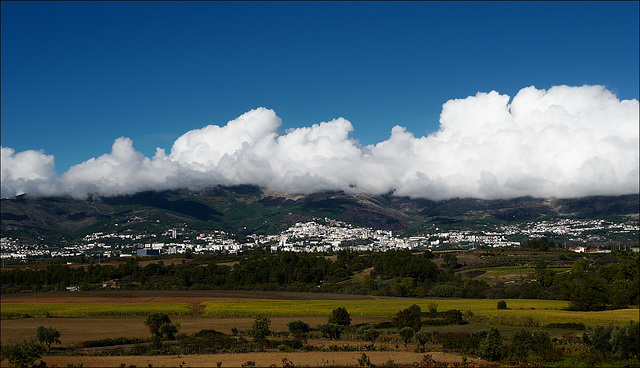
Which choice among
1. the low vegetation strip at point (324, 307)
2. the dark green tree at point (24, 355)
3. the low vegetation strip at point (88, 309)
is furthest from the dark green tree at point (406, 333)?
the low vegetation strip at point (88, 309)

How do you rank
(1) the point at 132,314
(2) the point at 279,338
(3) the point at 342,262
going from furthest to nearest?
(3) the point at 342,262 < (1) the point at 132,314 < (2) the point at 279,338

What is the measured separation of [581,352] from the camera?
5112 cm

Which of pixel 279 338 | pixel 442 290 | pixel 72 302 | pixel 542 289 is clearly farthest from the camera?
pixel 442 290

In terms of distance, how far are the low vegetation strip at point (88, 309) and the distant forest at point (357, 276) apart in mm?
41708

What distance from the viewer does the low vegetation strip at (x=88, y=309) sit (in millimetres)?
83000

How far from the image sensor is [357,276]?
5945 inches

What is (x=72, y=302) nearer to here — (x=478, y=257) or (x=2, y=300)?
(x=2, y=300)

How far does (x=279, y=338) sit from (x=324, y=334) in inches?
215

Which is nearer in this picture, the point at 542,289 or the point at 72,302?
the point at 72,302

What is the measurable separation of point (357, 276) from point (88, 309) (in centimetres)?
8087

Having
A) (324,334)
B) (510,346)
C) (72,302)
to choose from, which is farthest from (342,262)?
(510,346)

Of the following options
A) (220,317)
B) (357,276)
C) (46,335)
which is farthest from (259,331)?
(357,276)

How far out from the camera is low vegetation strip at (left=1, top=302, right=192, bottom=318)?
83000 millimetres

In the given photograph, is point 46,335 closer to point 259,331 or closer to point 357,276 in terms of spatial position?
point 259,331
